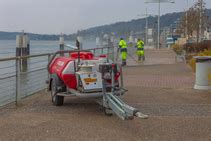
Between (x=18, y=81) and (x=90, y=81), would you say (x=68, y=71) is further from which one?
(x=18, y=81)

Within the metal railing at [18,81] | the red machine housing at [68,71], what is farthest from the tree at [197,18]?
the red machine housing at [68,71]

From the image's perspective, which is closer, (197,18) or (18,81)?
(18,81)

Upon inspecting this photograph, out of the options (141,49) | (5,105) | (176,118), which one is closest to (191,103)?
(176,118)

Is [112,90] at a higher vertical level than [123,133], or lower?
higher

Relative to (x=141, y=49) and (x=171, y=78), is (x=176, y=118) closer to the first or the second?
(x=171, y=78)

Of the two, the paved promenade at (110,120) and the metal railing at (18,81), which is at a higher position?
the metal railing at (18,81)

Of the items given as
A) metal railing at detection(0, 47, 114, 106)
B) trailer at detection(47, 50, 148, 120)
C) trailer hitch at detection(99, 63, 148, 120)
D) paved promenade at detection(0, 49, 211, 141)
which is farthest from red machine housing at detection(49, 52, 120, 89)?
metal railing at detection(0, 47, 114, 106)

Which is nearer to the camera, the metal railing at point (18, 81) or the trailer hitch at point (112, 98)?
the trailer hitch at point (112, 98)

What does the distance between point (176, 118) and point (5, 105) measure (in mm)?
3953

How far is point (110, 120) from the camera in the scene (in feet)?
26.1

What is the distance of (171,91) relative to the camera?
39.2 ft

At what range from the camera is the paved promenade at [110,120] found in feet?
22.3

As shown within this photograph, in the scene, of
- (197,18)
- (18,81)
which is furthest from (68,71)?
(197,18)

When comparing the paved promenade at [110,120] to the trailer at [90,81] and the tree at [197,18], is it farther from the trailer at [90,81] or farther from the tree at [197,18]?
the tree at [197,18]
